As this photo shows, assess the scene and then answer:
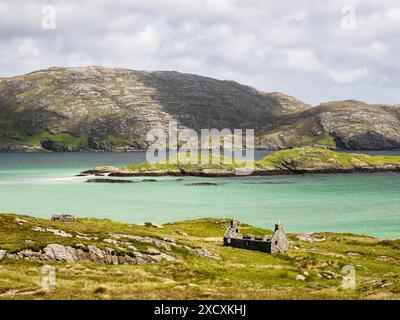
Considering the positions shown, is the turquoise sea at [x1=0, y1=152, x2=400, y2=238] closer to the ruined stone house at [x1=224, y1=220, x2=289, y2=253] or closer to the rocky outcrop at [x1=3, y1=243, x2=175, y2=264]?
the ruined stone house at [x1=224, y1=220, x2=289, y2=253]

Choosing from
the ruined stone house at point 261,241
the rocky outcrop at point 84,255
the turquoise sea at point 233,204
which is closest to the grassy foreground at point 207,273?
the rocky outcrop at point 84,255

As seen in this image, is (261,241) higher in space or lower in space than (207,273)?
higher

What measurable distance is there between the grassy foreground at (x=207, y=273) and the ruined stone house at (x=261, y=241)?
174 centimetres

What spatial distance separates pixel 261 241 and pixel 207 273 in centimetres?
1844

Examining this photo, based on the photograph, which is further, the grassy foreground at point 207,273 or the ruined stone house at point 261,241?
the ruined stone house at point 261,241

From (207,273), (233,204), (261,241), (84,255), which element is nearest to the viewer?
(207,273)

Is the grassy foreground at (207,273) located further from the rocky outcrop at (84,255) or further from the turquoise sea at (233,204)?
the turquoise sea at (233,204)

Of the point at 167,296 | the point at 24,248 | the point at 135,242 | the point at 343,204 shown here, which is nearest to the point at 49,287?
the point at 167,296

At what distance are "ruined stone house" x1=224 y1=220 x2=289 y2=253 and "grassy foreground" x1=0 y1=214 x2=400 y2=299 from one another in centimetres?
174

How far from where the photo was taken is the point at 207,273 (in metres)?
52.8

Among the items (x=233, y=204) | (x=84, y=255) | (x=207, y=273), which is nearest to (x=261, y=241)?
(x=207, y=273)

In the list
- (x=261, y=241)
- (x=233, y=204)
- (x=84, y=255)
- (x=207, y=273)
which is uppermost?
(x=84, y=255)

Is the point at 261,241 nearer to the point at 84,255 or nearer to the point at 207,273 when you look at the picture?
the point at 207,273

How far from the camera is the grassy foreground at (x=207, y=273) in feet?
112
